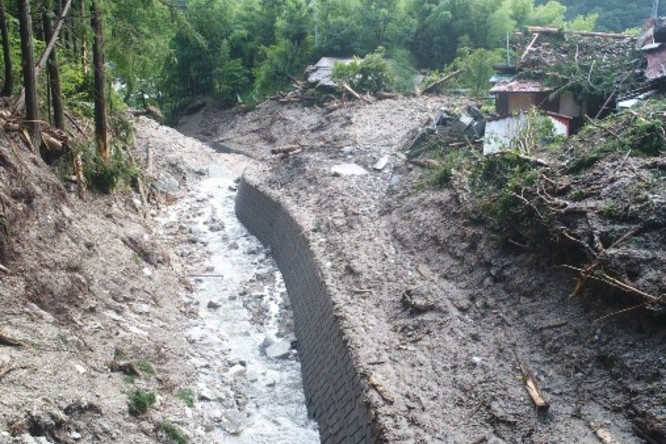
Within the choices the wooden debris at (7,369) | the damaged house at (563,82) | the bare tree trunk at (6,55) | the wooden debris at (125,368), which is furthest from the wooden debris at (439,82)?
the wooden debris at (7,369)

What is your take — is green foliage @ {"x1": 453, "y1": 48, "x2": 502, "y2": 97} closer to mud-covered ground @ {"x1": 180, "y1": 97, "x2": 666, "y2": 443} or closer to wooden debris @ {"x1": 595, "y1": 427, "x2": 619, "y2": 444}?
mud-covered ground @ {"x1": 180, "y1": 97, "x2": 666, "y2": 443}

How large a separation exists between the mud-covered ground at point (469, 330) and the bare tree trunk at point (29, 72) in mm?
5412

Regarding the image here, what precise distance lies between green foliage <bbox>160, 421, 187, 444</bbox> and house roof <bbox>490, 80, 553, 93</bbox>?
12.6m

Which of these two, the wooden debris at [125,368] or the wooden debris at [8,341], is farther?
the wooden debris at [125,368]

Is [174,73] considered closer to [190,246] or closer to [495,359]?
[190,246]

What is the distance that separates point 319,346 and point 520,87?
10448 millimetres

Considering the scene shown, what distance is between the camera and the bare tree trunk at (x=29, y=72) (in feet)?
30.2

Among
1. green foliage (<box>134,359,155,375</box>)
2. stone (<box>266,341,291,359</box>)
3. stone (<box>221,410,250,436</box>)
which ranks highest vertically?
green foliage (<box>134,359,155,375</box>)

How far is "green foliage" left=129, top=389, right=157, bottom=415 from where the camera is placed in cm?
676

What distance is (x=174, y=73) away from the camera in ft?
115

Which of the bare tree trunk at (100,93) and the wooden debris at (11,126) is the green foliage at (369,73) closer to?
the bare tree trunk at (100,93)

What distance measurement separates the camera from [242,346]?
10.1 m

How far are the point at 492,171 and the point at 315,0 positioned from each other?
24.0 metres

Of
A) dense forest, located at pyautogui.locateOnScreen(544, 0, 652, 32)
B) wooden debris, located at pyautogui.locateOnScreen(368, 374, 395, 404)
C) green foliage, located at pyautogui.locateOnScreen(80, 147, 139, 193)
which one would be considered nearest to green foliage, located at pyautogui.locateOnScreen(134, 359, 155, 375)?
wooden debris, located at pyautogui.locateOnScreen(368, 374, 395, 404)
